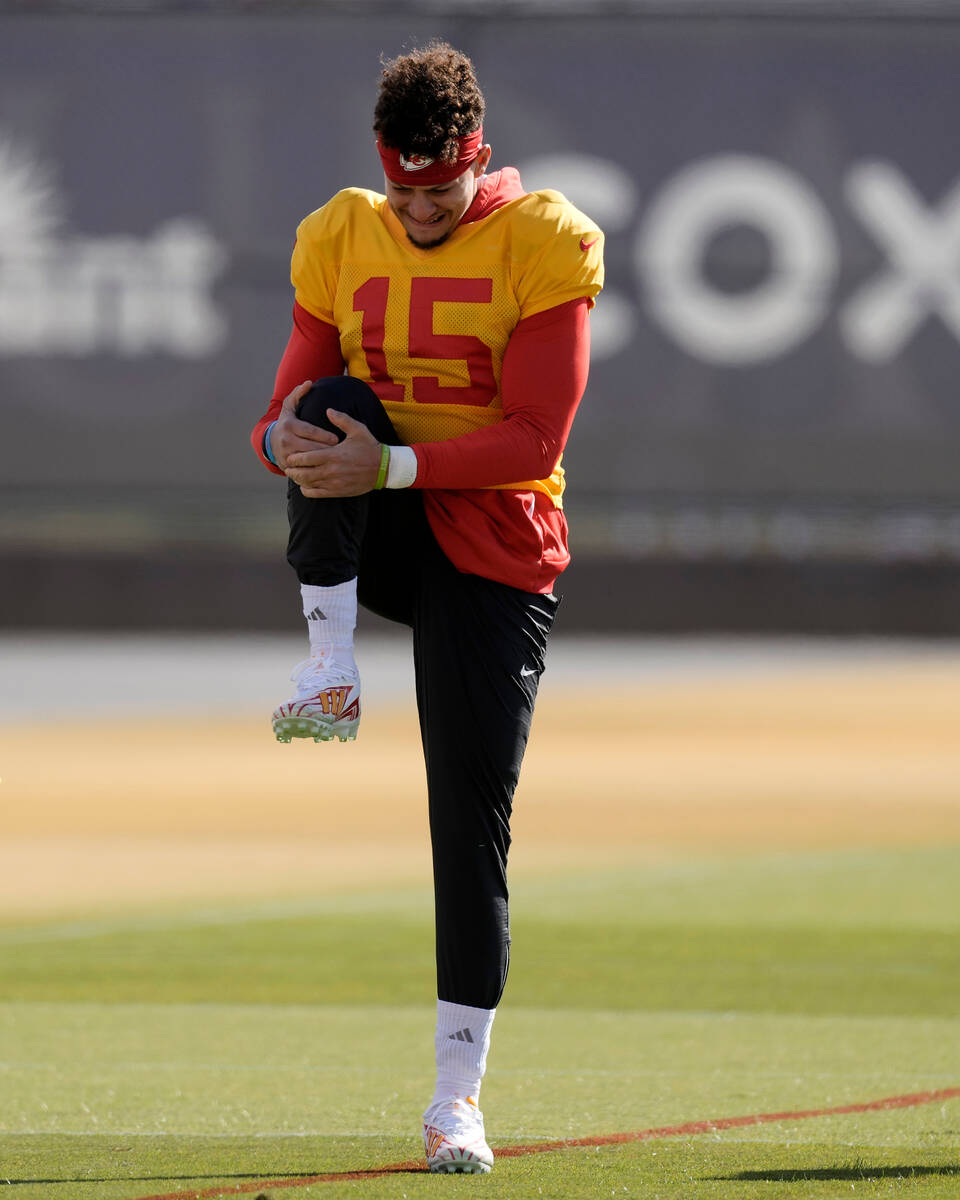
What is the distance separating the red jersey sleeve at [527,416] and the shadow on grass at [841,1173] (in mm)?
1175

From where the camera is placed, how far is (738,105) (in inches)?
460

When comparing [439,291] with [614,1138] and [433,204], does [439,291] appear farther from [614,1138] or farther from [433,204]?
[614,1138]

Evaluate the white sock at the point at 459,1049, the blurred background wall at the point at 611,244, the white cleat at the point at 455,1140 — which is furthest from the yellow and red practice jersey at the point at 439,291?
the blurred background wall at the point at 611,244

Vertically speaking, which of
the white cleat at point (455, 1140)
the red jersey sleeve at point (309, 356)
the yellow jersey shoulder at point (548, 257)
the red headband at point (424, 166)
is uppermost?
the red headband at point (424, 166)

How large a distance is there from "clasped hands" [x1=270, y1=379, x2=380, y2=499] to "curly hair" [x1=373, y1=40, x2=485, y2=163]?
431 millimetres

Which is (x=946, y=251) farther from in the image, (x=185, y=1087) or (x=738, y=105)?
(x=185, y=1087)

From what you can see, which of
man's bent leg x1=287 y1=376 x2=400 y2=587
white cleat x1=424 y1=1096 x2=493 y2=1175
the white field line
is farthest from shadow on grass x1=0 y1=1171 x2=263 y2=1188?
the white field line

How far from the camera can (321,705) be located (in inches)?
120

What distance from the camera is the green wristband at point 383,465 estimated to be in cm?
292

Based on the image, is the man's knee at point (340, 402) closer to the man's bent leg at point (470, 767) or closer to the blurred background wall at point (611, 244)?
the man's bent leg at point (470, 767)

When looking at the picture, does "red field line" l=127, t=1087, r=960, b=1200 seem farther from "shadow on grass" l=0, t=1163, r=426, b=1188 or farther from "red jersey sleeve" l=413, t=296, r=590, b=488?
"red jersey sleeve" l=413, t=296, r=590, b=488

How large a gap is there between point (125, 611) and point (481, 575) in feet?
31.9

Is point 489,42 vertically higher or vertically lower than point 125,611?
higher

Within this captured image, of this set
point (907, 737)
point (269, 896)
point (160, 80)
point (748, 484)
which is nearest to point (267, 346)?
point (160, 80)
